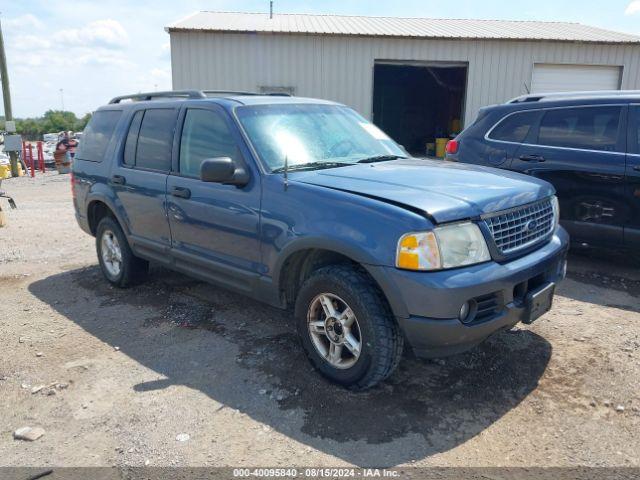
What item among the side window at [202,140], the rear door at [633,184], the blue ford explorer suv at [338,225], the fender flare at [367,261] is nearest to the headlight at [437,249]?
the blue ford explorer suv at [338,225]

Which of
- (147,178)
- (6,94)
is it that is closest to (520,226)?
(147,178)

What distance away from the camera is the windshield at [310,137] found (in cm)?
379

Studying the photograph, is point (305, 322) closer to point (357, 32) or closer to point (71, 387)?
point (71, 387)

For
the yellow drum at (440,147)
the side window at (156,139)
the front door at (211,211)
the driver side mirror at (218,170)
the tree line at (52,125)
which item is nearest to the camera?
the driver side mirror at (218,170)

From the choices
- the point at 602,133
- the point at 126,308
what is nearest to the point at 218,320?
the point at 126,308

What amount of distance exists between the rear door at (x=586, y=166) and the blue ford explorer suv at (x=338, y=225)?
182 cm

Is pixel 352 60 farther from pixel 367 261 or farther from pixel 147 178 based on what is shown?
pixel 367 261

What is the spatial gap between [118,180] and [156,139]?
2.22 ft

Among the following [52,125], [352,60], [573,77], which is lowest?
[52,125]

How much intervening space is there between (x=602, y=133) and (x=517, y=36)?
10.6 meters

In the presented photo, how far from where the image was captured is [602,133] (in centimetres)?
538

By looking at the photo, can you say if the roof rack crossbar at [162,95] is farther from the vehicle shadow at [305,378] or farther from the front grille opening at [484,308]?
the front grille opening at [484,308]

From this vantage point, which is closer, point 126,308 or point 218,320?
point 218,320

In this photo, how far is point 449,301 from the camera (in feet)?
9.14
